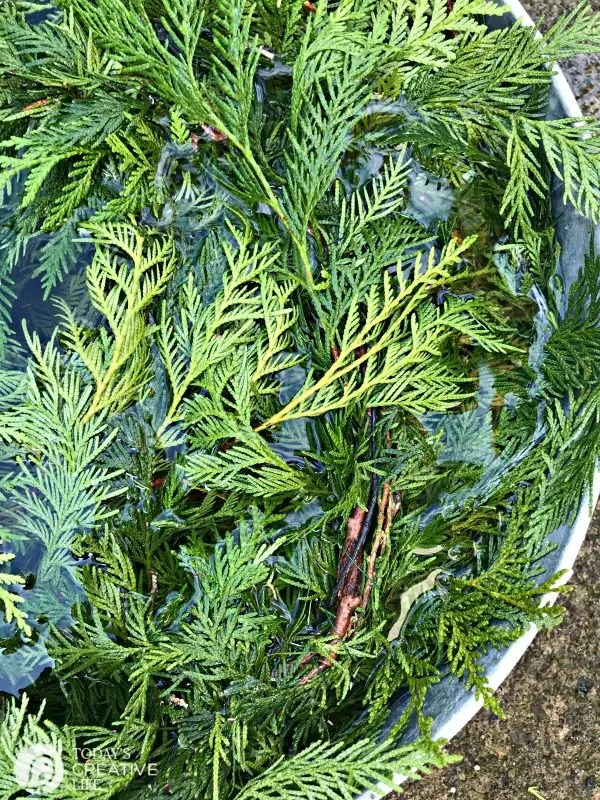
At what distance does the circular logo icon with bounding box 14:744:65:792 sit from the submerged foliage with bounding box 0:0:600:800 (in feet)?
0.04

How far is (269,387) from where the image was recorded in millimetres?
990

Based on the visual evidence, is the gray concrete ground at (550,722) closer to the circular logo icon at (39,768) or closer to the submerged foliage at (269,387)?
the submerged foliage at (269,387)

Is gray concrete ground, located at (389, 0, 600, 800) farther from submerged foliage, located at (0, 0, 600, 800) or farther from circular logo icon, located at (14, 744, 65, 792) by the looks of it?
circular logo icon, located at (14, 744, 65, 792)

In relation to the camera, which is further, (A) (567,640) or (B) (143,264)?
(A) (567,640)

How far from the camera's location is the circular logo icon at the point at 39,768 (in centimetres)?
85

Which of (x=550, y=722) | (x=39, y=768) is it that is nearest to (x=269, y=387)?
(x=39, y=768)

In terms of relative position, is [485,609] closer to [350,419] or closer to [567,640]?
[350,419]

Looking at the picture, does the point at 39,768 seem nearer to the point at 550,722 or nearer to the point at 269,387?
the point at 269,387

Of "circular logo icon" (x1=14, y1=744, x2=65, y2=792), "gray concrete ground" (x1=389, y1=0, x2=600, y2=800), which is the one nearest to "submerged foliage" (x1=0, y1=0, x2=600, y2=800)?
"circular logo icon" (x1=14, y1=744, x2=65, y2=792)

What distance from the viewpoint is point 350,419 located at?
980 mm

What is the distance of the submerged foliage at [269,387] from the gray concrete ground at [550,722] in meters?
0.39

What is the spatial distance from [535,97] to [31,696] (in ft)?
3.38

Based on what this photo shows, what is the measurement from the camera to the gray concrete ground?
1313 mm

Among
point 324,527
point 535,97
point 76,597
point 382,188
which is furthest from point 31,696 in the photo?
point 535,97
